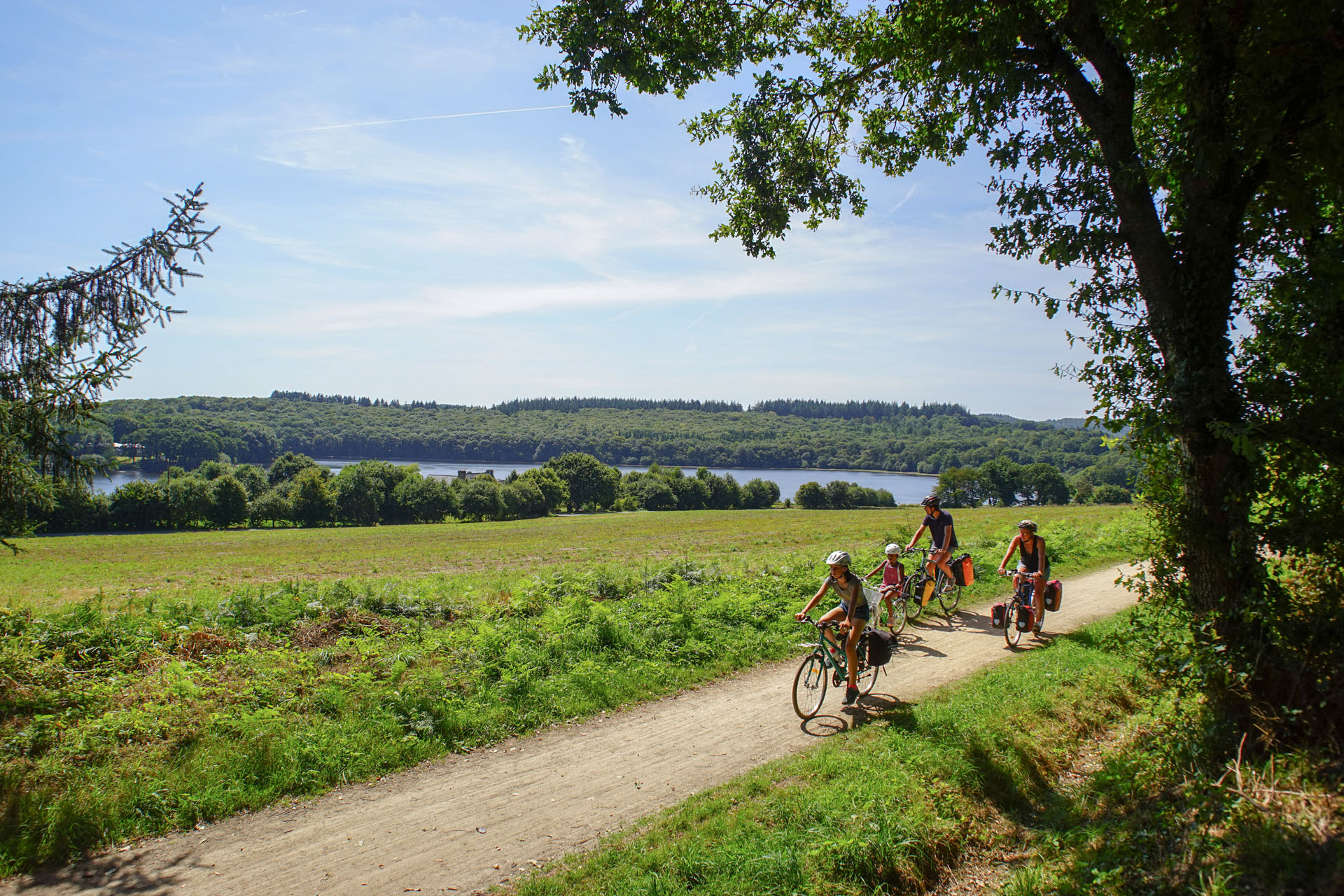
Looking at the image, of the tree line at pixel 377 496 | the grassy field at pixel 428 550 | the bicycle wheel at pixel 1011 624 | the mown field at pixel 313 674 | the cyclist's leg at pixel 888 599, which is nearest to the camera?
the mown field at pixel 313 674

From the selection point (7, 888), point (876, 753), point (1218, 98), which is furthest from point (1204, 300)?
point (7, 888)

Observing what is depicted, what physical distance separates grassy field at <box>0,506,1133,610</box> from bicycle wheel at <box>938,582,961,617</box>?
5.02m

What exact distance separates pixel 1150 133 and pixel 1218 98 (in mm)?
2656

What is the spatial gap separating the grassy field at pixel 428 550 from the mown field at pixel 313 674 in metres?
1.95

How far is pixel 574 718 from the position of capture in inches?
339

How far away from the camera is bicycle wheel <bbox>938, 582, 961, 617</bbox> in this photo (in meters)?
13.1

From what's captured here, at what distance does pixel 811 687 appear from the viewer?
846 cm

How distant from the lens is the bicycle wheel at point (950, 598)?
→ 13078mm

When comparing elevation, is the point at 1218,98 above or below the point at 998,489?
Result: above

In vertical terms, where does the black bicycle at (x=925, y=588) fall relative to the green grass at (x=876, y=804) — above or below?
above

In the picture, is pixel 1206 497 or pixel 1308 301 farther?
pixel 1206 497

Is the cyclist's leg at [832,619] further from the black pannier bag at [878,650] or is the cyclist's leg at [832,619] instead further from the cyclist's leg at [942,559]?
the cyclist's leg at [942,559]

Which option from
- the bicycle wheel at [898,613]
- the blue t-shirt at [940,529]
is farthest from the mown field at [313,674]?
the blue t-shirt at [940,529]

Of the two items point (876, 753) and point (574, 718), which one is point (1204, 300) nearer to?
point (876, 753)
